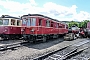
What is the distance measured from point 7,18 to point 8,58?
9.36 m

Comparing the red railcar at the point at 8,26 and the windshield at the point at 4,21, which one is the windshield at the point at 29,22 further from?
the windshield at the point at 4,21

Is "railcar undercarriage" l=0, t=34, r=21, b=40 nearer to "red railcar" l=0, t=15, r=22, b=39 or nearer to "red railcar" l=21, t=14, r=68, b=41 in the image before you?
"red railcar" l=0, t=15, r=22, b=39

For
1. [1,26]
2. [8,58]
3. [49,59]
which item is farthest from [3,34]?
[49,59]

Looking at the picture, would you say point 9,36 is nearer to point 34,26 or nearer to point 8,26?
point 8,26

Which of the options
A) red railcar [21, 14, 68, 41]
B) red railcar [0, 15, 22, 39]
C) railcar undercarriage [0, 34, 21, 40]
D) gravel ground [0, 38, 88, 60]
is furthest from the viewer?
railcar undercarriage [0, 34, 21, 40]

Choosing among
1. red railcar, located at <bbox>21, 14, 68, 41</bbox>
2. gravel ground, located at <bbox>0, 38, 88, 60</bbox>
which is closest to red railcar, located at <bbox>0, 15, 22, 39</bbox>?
red railcar, located at <bbox>21, 14, 68, 41</bbox>

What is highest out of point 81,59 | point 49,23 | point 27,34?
point 49,23

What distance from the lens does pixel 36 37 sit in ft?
49.7

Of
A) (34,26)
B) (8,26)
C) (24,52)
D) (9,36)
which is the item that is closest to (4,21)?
(8,26)

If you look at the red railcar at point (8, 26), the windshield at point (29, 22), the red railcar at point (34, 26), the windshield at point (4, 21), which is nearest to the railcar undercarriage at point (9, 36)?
the red railcar at point (8, 26)

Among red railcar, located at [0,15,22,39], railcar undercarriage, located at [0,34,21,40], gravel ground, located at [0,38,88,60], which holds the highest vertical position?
red railcar, located at [0,15,22,39]

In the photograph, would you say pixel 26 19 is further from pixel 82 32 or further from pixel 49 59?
pixel 82 32

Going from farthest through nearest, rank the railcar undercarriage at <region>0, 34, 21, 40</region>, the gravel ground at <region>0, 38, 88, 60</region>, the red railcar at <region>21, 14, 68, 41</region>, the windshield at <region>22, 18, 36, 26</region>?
1. the railcar undercarriage at <region>0, 34, 21, 40</region>
2. the windshield at <region>22, 18, 36, 26</region>
3. the red railcar at <region>21, 14, 68, 41</region>
4. the gravel ground at <region>0, 38, 88, 60</region>

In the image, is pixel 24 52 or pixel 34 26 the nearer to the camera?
pixel 24 52
